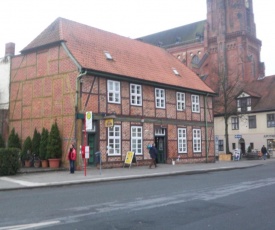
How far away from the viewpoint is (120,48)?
1138 inches

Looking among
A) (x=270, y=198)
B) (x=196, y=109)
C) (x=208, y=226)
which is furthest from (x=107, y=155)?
(x=208, y=226)

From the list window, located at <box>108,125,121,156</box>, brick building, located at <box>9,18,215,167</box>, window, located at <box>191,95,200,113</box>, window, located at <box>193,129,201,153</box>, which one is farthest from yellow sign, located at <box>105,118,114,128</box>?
window, located at <box>191,95,200,113</box>

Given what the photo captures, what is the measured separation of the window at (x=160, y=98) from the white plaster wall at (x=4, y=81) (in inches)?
444

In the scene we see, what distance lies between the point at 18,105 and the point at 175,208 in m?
20.1

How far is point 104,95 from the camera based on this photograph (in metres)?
24.1

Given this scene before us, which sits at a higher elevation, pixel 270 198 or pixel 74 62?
pixel 74 62

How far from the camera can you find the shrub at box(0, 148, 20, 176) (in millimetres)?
18297

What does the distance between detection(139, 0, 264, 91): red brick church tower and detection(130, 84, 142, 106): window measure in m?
33.1

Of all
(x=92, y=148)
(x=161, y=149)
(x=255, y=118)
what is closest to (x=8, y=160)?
(x=92, y=148)

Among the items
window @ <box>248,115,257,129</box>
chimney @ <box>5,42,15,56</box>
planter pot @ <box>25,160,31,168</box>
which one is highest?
chimney @ <box>5,42,15,56</box>

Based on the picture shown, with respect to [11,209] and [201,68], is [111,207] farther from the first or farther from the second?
[201,68]

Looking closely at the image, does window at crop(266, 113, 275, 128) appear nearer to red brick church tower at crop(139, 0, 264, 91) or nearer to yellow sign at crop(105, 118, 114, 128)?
red brick church tower at crop(139, 0, 264, 91)

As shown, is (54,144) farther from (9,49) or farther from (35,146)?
(9,49)

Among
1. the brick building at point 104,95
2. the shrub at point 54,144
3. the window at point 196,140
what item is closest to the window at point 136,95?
the brick building at point 104,95
